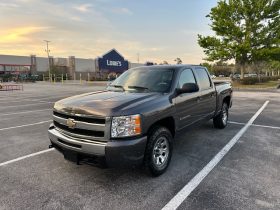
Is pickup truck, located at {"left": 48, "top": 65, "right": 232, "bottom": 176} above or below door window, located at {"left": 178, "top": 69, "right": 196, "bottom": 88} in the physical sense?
Result: below

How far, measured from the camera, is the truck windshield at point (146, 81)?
15.6 ft

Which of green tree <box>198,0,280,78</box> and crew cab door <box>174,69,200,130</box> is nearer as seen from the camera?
crew cab door <box>174,69,200,130</box>

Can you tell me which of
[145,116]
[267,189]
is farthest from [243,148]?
[145,116]

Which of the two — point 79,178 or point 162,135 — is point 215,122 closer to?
point 162,135

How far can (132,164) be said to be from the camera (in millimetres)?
3645

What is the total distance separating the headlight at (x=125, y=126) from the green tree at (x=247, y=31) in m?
27.7

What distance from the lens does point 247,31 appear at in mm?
29859

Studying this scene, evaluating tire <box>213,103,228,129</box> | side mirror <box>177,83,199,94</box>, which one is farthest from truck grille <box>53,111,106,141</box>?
tire <box>213,103,228,129</box>

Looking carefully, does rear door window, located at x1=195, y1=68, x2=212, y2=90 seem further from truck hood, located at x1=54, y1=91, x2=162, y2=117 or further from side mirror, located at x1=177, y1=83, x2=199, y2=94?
truck hood, located at x1=54, y1=91, x2=162, y2=117

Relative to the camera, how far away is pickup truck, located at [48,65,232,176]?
11.7 ft

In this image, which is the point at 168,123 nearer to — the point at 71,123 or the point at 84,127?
the point at 84,127

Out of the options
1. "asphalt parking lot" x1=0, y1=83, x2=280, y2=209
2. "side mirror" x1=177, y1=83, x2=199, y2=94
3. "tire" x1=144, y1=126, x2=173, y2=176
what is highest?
"side mirror" x1=177, y1=83, x2=199, y2=94

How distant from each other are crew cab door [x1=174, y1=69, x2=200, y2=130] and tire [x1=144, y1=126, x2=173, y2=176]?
21.4 inches

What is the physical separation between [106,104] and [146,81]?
1.44m
